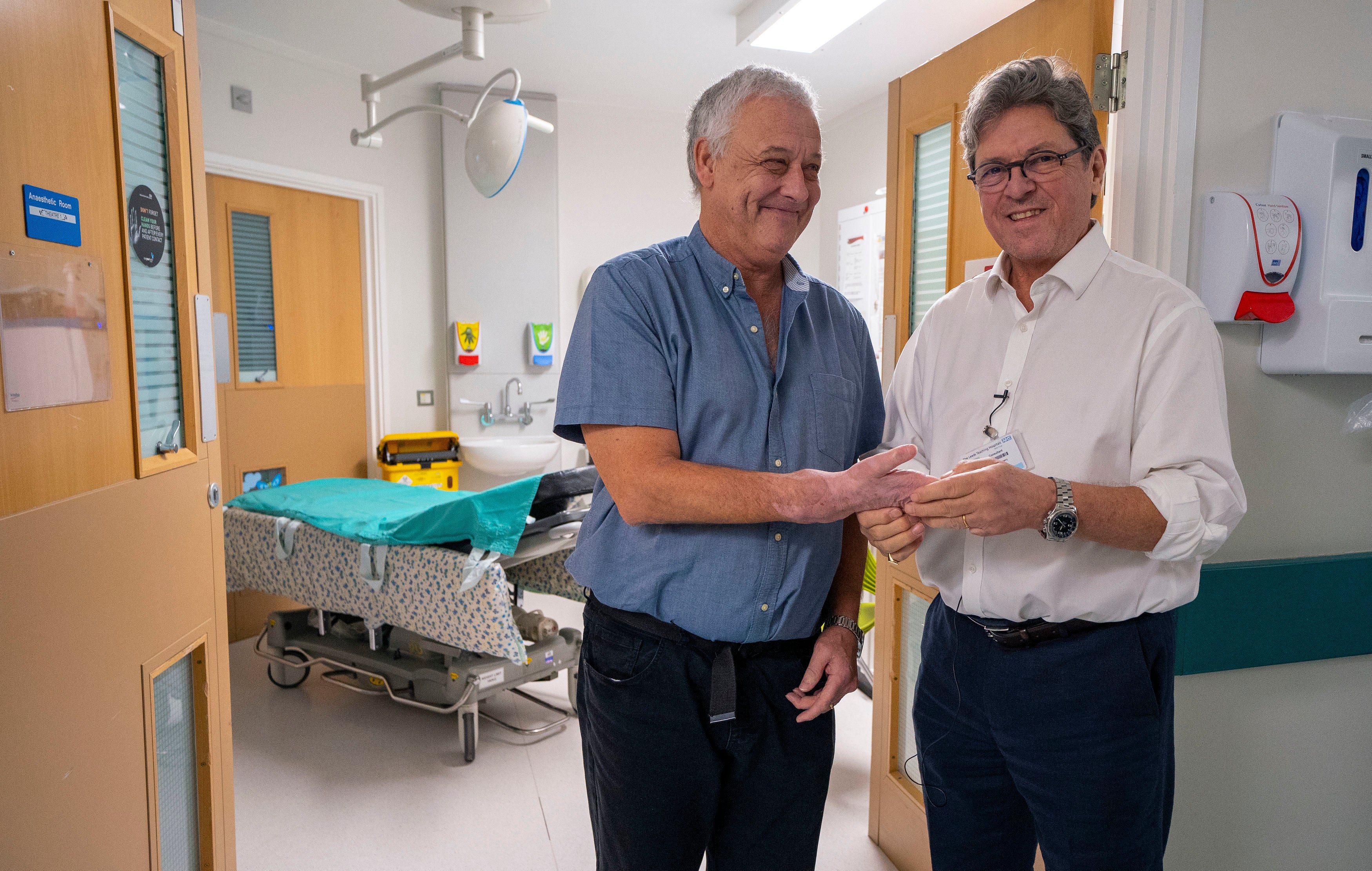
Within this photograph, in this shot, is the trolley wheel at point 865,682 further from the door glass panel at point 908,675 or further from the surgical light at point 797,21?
the surgical light at point 797,21

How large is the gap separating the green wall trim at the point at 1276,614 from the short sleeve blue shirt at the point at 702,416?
2.77 feet

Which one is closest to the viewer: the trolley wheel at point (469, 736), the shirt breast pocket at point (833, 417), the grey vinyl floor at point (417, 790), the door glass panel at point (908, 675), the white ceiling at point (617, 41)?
the shirt breast pocket at point (833, 417)

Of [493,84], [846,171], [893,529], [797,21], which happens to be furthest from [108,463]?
[846,171]

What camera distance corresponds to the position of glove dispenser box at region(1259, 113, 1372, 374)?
1534 mm

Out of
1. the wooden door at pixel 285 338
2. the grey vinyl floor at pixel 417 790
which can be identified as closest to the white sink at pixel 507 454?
the wooden door at pixel 285 338

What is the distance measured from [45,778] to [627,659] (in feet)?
2.81

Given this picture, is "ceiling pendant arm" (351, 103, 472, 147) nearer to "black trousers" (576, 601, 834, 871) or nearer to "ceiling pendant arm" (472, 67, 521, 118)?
"ceiling pendant arm" (472, 67, 521, 118)

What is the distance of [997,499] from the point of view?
110 cm

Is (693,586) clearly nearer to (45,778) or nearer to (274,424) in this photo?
(45,778)

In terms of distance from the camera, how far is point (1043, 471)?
48.7 inches

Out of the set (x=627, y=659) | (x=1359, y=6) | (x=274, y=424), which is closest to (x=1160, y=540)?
(x=627, y=659)

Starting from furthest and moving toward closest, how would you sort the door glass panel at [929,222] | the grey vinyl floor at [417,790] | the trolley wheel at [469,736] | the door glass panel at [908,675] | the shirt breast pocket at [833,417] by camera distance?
1. the trolley wheel at [469,736]
2. the grey vinyl floor at [417,790]
3. the door glass panel at [908,675]
4. the door glass panel at [929,222]
5. the shirt breast pocket at [833,417]

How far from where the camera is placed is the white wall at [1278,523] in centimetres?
159

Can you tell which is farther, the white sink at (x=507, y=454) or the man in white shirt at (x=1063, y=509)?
the white sink at (x=507, y=454)
